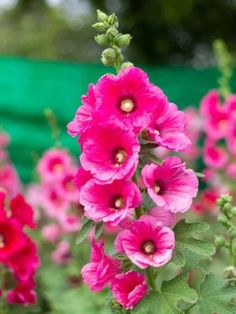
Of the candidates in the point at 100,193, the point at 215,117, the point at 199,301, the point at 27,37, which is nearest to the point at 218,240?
the point at 199,301

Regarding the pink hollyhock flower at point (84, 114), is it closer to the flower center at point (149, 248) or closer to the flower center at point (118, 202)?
the flower center at point (118, 202)

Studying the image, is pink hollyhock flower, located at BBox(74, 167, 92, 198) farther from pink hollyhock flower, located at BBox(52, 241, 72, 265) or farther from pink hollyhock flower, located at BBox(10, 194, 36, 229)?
pink hollyhock flower, located at BBox(52, 241, 72, 265)

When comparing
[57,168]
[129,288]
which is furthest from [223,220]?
[57,168]

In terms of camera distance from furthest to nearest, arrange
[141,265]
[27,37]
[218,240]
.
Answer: [27,37], [218,240], [141,265]

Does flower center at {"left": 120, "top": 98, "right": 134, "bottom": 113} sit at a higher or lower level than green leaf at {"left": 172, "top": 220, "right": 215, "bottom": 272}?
higher

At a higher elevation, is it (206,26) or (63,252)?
(206,26)

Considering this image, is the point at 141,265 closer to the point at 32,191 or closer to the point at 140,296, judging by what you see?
the point at 140,296

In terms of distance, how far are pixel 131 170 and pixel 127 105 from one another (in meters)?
0.14

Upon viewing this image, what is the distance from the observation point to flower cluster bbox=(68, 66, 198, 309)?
5.29ft

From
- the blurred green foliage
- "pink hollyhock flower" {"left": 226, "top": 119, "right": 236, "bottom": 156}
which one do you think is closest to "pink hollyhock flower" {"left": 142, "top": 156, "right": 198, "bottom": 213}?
"pink hollyhock flower" {"left": 226, "top": 119, "right": 236, "bottom": 156}

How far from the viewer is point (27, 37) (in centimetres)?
1262

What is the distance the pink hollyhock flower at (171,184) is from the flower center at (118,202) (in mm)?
56

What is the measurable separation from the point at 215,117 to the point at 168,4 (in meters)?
4.84

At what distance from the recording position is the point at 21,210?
88.0 inches
